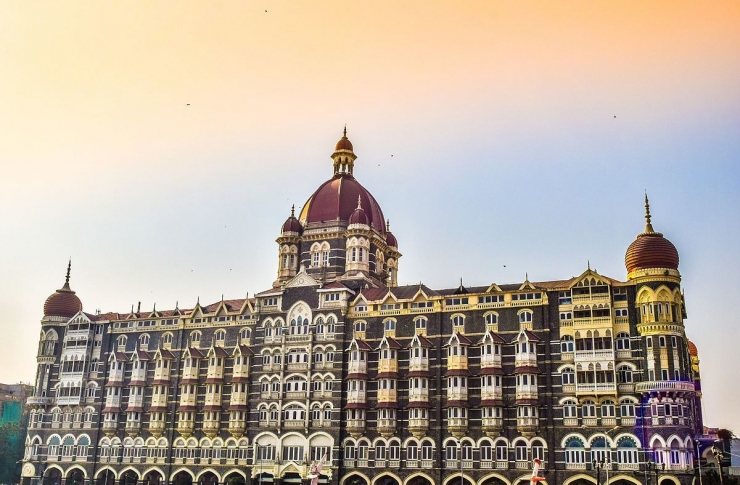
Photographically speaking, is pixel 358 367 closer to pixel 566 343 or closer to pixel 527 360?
pixel 527 360

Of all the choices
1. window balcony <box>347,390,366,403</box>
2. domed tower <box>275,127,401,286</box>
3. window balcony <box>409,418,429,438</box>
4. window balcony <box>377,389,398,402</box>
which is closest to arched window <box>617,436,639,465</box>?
window balcony <box>409,418,429,438</box>

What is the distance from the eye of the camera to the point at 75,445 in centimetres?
9056

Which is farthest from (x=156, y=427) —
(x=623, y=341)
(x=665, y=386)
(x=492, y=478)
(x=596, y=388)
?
(x=665, y=386)

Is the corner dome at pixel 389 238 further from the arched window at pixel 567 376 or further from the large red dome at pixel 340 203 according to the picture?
the arched window at pixel 567 376

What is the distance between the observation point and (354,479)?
75250 millimetres

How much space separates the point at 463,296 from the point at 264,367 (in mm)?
22906

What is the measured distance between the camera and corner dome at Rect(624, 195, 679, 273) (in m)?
68.1

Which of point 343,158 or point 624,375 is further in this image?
point 343,158

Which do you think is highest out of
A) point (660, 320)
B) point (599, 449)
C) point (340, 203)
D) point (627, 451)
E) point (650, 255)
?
point (340, 203)

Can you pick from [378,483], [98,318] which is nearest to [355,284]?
[378,483]

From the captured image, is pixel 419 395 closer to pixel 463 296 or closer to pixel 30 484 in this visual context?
pixel 463 296

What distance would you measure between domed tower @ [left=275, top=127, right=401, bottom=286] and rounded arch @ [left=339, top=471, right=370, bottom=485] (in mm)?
20571

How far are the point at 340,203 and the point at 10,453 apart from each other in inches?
2247

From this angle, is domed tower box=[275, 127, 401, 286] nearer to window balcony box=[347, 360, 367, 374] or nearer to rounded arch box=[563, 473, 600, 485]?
window balcony box=[347, 360, 367, 374]
